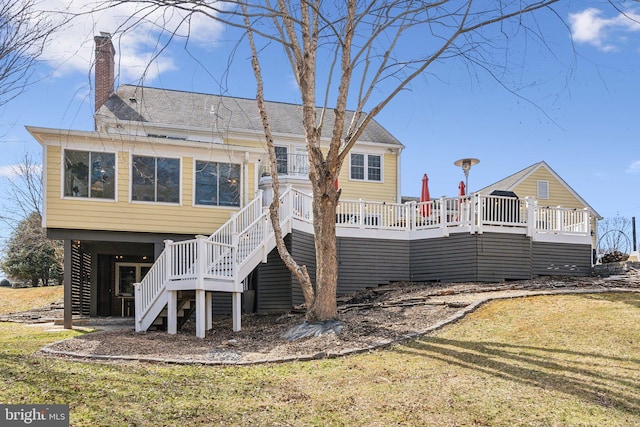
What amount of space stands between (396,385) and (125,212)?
33.6ft

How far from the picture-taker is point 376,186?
2194 centimetres

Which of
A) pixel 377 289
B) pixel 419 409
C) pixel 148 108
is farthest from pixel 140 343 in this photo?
pixel 148 108

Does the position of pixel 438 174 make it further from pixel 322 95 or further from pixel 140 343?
pixel 140 343

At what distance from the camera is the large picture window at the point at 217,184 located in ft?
51.0

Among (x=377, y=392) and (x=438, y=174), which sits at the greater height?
(x=438, y=174)

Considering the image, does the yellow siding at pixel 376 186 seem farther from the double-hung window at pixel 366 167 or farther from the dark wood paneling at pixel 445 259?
the dark wood paneling at pixel 445 259

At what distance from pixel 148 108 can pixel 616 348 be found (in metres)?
17.1

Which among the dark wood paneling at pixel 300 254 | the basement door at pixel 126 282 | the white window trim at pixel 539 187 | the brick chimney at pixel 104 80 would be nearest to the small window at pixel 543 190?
the white window trim at pixel 539 187

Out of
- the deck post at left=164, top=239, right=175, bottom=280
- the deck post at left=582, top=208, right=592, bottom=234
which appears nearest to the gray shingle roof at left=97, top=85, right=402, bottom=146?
the deck post at left=164, top=239, right=175, bottom=280

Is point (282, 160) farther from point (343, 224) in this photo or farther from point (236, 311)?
point (236, 311)

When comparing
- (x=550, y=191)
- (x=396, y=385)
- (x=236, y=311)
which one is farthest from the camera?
(x=550, y=191)

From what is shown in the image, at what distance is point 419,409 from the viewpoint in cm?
600

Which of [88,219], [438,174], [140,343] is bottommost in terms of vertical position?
[140,343]

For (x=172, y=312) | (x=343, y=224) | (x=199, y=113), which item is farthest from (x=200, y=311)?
(x=199, y=113)
